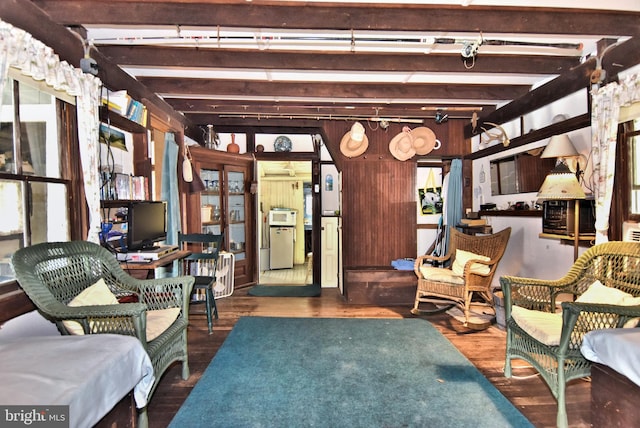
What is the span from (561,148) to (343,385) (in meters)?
2.64

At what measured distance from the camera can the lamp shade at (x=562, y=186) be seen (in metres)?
2.51

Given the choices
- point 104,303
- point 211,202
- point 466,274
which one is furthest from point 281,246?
point 104,303

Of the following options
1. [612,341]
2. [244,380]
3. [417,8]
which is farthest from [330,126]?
[612,341]

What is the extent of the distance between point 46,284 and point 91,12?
1.78 m

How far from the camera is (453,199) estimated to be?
4.72 m

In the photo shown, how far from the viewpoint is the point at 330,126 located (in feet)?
15.7

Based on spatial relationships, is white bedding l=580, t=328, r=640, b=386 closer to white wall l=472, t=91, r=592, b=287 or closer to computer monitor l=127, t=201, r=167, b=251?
white wall l=472, t=91, r=592, b=287

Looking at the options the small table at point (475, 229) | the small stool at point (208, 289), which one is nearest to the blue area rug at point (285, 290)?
the small stool at point (208, 289)

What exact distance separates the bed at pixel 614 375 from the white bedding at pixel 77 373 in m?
2.16

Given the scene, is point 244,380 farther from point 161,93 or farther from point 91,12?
point 161,93

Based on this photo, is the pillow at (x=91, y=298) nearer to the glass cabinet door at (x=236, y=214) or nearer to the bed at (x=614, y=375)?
the bed at (x=614, y=375)

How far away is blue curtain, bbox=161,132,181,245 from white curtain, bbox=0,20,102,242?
4.57ft

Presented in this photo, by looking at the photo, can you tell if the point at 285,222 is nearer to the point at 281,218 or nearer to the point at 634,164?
the point at 281,218

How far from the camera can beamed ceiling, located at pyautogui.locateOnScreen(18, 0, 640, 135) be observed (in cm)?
223
